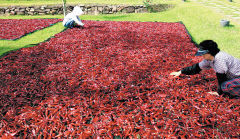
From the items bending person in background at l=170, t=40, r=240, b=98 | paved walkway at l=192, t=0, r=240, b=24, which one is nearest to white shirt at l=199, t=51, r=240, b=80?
bending person in background at l=170, t=40, r=240, b=98

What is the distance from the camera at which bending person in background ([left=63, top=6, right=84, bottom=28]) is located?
992cm

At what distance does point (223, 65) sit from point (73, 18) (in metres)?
8.64

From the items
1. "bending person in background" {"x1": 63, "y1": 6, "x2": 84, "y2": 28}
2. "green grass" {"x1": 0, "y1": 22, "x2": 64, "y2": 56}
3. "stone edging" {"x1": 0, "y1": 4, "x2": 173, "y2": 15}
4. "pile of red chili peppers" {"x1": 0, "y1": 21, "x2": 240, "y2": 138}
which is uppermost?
"stone edging" {"x1": 0, "y1": 4, "x2": 173, "y2": 15}

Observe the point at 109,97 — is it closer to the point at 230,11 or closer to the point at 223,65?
the point at 223,65

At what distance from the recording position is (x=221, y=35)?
896 centimetres

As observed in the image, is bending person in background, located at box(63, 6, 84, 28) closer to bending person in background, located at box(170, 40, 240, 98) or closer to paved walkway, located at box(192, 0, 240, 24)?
bending person in background, located at box(170, 40, 240, 98)

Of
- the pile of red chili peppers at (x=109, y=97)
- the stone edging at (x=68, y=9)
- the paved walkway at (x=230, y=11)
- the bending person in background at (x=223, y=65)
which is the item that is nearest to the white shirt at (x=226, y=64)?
the bending person in background at (x=223, y=65)

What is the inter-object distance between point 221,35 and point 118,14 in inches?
444

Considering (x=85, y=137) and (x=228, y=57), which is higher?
(x=228, y=57)

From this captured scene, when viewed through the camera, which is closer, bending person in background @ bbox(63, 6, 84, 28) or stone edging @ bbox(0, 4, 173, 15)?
bending person in background @ bbox(63, 6, 84, 28)

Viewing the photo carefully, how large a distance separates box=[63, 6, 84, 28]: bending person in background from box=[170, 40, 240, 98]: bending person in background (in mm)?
7974

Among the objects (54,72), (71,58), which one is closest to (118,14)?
(71,58)

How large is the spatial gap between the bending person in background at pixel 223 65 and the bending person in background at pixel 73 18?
26.2ft

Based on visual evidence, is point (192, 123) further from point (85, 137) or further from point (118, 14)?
point (118, 14)
